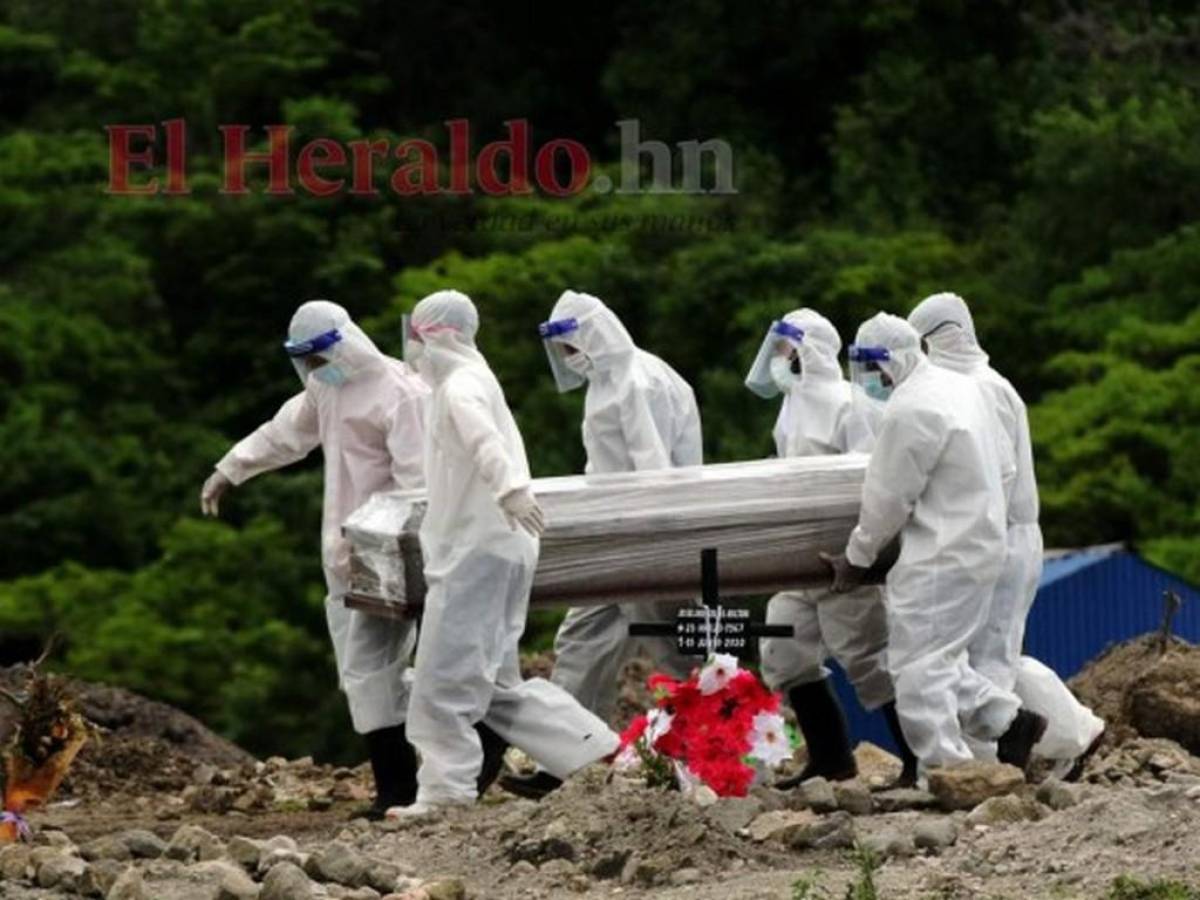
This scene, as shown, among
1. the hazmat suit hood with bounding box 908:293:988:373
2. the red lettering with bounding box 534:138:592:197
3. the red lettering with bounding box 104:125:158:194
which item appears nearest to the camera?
the hazmat suit hood with bounding box 908:293:988:373

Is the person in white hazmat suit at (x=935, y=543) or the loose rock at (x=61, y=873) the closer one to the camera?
the loose rock at (x=61, y=873)

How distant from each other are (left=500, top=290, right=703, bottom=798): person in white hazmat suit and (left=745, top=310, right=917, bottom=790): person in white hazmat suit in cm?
47

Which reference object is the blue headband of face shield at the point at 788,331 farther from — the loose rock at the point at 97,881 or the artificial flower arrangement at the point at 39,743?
the loose rock at the point at 97,881

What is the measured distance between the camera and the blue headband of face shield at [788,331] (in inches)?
657

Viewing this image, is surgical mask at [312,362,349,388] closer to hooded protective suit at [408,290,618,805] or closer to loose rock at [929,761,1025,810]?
hooded protective suit at [408,290,618,805]

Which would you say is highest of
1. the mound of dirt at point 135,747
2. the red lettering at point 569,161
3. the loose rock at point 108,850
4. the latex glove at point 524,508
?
the red lettering at point 569,161

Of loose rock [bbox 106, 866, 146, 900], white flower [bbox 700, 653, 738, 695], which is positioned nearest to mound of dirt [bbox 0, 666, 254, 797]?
white flower [bbox 700, 653, 738, 695]

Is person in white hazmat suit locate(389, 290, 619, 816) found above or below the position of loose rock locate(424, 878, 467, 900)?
above

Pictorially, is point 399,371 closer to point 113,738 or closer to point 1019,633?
point 1019,633

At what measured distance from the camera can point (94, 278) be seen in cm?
3184

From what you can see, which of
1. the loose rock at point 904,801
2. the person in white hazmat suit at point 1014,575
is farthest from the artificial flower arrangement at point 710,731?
the person in white hazmat suit at point 1014,575

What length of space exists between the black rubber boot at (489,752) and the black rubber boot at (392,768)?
12.2 inches

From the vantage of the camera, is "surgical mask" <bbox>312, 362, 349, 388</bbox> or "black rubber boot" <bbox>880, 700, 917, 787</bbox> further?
"surgical mask" <bbox>312, 362, 349, 388</bbox>

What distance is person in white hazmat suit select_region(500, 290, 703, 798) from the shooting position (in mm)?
16406
